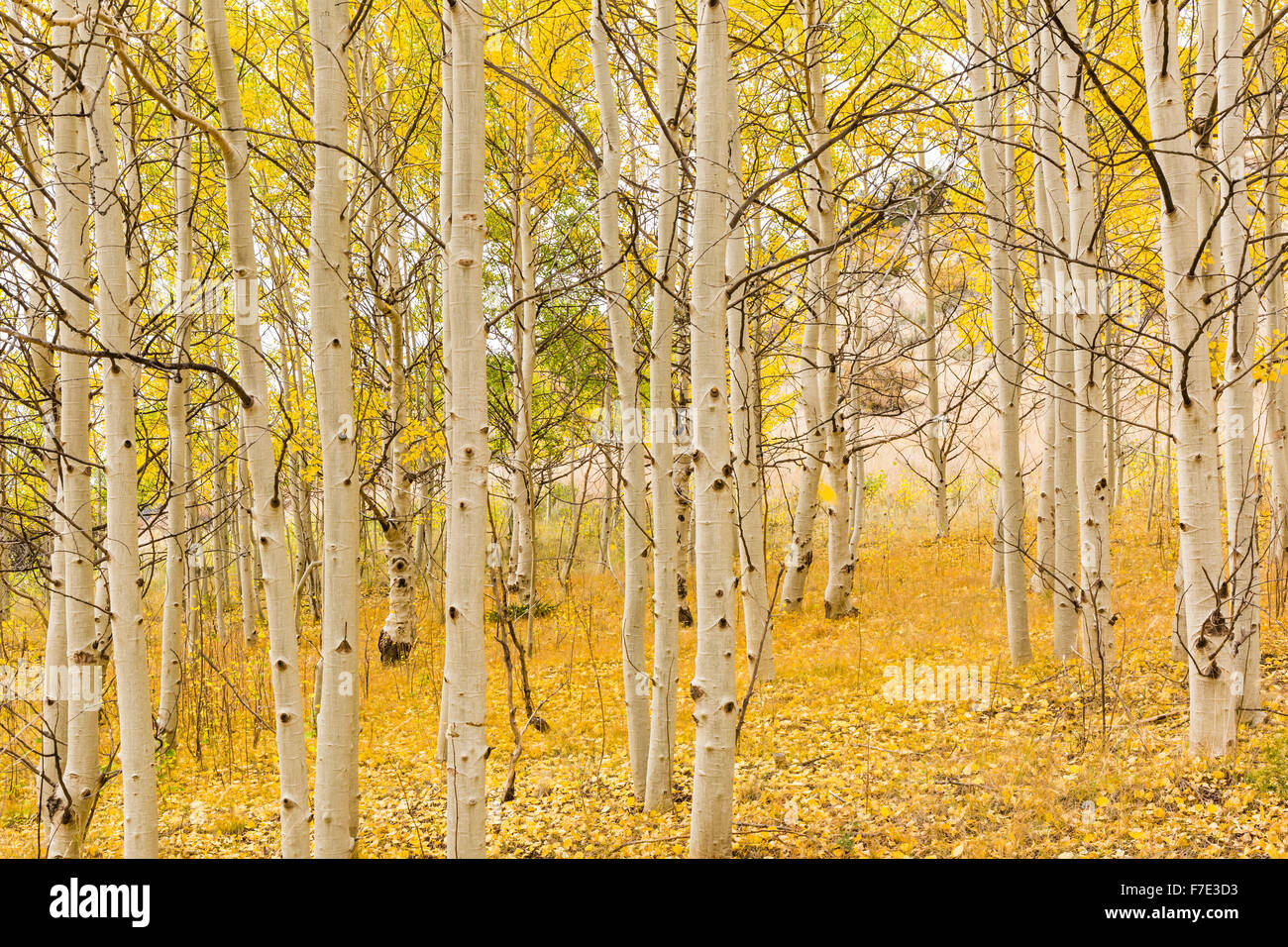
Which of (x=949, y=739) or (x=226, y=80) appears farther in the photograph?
(x=949, y=739)

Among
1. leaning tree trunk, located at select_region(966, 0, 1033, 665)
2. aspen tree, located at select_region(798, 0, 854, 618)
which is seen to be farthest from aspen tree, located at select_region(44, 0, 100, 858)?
leaning tree trunk, located at select_region(966, 0, 1033, 665)

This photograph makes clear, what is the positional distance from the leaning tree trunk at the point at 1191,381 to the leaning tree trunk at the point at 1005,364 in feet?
6.89

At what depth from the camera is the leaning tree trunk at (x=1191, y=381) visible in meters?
3.89

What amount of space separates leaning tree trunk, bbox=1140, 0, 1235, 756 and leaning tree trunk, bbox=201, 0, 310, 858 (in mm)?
4133

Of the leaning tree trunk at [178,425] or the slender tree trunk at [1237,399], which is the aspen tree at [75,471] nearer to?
the leaning tree trunk at [178,425]

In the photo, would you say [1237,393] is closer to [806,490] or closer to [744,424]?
[744,424]

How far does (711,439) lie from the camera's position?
11.0ft

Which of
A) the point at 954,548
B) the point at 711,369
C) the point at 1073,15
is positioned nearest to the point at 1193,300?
the point at 711,369

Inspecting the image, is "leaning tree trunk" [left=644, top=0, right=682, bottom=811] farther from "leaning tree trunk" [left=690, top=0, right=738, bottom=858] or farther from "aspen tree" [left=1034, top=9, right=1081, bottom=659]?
"aspen tree" [left=1034, top=9, right=1081, bottom=659]

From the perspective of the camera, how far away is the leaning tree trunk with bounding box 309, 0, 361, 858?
3127mm

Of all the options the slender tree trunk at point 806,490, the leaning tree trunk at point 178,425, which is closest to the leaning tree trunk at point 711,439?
the leaning tree trunk at point 178,425

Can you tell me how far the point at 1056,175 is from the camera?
6148mm

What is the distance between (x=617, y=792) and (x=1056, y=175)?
5.74 metres
